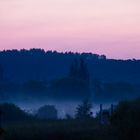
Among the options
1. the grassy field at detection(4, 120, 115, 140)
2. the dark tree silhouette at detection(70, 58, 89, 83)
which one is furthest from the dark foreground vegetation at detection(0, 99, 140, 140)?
the dark tree silhouette at detection(70, 58, 89, 83)

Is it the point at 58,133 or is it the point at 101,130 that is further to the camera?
the point at 101,130

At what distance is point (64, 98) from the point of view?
138m

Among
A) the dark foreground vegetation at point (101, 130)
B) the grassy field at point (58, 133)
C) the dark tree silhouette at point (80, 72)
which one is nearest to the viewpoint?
the grassy field at point (58, 133)

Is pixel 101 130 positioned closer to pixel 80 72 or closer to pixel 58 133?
pixel 58 133

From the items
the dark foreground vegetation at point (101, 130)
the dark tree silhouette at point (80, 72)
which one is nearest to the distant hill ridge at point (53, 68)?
the dark tree silhouette at point (80, 72)

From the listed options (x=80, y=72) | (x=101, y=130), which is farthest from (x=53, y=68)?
(x=101, y=130)

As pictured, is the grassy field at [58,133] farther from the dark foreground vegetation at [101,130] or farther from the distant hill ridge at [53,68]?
the distant hill ridge at [53,68]

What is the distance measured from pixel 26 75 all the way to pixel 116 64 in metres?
18.7

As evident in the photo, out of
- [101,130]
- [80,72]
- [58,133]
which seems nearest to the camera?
[58,133]

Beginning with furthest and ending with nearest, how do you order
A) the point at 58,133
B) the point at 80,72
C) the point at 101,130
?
the point at 80,72
the point at 101,130
the point at 58,133

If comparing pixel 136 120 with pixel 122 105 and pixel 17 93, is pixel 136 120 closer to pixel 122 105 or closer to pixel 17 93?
pixel 122 105

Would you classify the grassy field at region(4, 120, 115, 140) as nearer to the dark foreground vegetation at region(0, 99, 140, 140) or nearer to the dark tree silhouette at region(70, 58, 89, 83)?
the dark foreground vegetation at region(0, 99, 140, 140)

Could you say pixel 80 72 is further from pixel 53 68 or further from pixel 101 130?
pixel 101 130

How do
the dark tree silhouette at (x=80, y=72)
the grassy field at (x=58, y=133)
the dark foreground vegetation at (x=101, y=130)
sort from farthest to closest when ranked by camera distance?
the dark tree silhouette at (x=80, y=72), the dark foreground vegetation at (x=101, y=130), the grassy field at (x=58, y=133)
